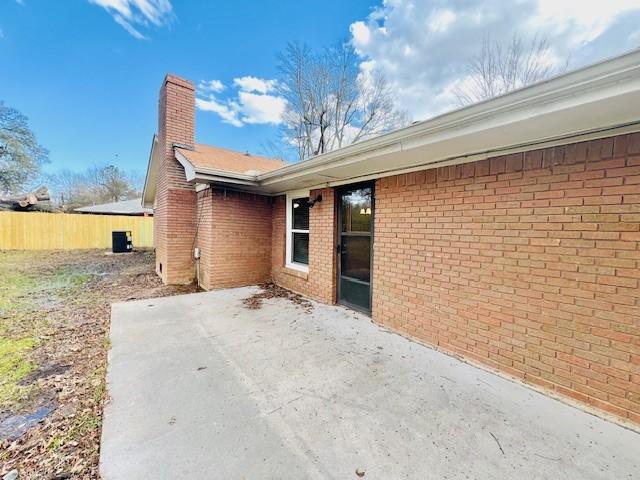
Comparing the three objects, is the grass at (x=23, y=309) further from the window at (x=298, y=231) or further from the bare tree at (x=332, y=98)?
the bare tree at (x=332, y=98)

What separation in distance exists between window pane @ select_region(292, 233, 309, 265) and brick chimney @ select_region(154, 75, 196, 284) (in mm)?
2823

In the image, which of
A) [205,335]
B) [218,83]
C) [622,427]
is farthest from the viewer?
[218,83]

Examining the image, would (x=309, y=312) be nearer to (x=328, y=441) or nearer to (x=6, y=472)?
(x=328, y=441)

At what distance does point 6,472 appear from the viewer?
1.61m

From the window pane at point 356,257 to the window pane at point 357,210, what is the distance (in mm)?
196

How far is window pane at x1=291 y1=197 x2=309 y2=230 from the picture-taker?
5.83 meters

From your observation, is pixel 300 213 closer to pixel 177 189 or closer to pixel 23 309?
pixel 177 189

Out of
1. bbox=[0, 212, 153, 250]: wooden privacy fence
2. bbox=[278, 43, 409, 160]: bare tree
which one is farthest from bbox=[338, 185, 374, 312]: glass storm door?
bbox=[0, 212, 153, 250]: wooden privacy fence

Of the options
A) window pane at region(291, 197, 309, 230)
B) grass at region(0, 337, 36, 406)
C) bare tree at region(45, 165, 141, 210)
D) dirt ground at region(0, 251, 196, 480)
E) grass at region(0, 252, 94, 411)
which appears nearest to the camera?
dirt ground at region(0, 251, 196, 480)

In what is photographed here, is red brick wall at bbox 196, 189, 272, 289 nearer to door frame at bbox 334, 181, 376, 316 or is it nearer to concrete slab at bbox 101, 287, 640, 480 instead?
door frame at bbox 334, 181, 376, 316

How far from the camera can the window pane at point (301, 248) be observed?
19.3 feet

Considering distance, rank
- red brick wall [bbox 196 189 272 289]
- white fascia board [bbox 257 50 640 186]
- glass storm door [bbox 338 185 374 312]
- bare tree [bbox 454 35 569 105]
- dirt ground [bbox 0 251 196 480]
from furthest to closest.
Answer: bare tree [bbox 454 35 569 105] → red brick wall [bbox 196 189 272 289] → glass storm door [bbox 338 185 374 312] → dirt ground [bbox 0 251 196 480] → white fascia board [bbox 257 50 640 186]

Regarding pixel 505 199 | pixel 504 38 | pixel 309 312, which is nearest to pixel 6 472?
pixel 309 312

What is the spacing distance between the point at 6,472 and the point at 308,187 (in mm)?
4846
